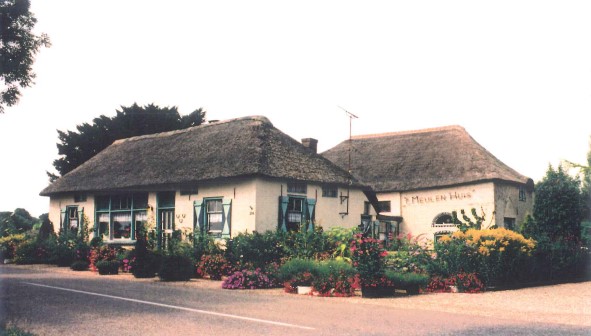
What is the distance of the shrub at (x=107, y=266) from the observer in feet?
59.7

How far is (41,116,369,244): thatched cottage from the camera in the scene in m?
19.6

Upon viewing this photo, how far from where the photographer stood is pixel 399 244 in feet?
52.6

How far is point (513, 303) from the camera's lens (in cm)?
1159

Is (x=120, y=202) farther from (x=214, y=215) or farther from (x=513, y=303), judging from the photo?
(x=513, y=303)

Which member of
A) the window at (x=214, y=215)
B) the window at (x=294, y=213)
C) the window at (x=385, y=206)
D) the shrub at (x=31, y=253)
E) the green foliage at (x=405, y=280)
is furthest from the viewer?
the window at (x=385, y=206)

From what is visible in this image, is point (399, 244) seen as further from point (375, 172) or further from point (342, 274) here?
point (375, 172)

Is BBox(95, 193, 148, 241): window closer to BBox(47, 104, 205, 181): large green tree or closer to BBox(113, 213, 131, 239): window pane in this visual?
BBox(113, 213, 131, 239): window pane

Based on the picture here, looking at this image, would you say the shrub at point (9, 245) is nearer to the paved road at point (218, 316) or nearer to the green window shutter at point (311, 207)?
the green window shutter at point (311, 207)

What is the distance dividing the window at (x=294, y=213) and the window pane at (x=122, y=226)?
7562 millimetres

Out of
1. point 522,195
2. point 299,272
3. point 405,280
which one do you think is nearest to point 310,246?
point 299,272

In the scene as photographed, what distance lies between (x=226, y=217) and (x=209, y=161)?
8.75ft

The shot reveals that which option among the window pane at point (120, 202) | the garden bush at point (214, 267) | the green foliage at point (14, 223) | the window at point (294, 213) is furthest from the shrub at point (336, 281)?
the green foliage at point (14, 223)

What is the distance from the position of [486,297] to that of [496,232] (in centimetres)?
247

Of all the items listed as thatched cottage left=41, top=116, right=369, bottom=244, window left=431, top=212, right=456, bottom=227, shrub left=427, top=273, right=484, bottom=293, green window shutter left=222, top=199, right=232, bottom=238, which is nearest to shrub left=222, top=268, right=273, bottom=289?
thatched cottage left=41, top=116, right=369, bottom=244
